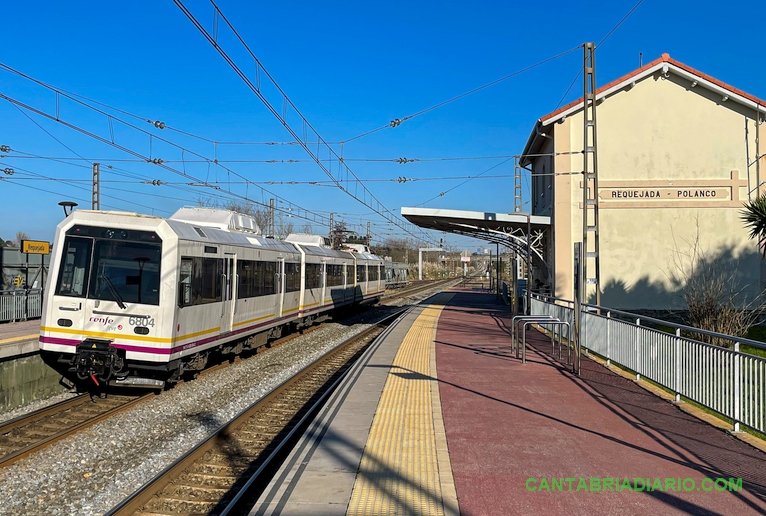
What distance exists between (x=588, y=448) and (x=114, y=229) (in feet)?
26.6

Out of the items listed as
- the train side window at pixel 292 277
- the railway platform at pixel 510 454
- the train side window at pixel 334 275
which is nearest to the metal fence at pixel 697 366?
the railway platform at pixel 510 454

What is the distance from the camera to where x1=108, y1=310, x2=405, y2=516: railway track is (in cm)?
571

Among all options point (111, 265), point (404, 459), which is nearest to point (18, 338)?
point (111, 265)

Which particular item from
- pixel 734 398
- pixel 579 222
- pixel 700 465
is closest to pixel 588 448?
pixel 700 465

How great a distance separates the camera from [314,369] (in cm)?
1352

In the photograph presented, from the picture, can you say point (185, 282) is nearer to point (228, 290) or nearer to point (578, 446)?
point (228, 290)

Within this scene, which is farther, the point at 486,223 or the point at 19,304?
the point at 486,223

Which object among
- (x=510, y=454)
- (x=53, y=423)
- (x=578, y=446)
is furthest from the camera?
(x=53, y=423)

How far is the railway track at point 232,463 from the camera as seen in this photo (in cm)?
571

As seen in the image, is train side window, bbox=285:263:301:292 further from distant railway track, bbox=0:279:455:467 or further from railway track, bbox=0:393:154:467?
railway track, bbox=0:393:154:467

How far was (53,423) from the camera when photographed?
27.9ft

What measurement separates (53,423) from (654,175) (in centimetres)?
2237

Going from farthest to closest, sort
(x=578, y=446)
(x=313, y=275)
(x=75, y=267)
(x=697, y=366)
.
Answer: (x=313, y=275) < (x=75, y=267) < (x=697, y=366) < (x=578, y=446)

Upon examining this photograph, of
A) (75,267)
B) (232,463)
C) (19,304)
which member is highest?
(75,267)
